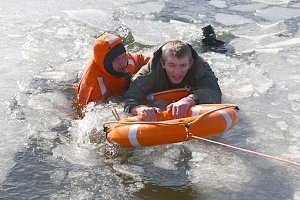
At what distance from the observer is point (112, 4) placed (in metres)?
8.52

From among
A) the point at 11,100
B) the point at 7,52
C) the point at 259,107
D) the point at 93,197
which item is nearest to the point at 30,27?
the point at 7,52

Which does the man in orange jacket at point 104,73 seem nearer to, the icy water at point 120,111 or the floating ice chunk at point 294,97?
the icy water at point 120,111

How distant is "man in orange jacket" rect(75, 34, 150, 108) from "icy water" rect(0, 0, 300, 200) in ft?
0.51

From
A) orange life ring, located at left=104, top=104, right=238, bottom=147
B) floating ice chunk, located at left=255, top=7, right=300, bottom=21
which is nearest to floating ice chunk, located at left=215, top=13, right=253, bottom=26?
floating ice chunk, located at left=255, top=7, right=300, bottom=21

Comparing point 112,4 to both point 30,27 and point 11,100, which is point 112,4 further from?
point 11,100

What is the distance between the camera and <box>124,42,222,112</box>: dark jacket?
13.6 ft

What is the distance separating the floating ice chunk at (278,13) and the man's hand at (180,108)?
4187 millimetres

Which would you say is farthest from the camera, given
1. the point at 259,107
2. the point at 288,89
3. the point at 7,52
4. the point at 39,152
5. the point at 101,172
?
the point at 7,52

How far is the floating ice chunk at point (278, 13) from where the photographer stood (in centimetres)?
748

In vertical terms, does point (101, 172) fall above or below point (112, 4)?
below

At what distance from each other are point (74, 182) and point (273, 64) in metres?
3.34

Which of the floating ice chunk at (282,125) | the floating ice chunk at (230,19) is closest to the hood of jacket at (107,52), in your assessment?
the floating ice chunk at (282,125)

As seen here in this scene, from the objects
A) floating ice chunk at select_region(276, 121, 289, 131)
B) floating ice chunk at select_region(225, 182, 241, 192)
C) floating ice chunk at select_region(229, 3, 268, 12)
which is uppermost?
floating ice chunk at select_region(229, 3, 268, 12)

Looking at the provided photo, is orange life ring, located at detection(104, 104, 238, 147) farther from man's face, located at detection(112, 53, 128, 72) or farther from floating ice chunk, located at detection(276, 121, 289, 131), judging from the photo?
man's face, located at detection(112, 53, 128, 72)
